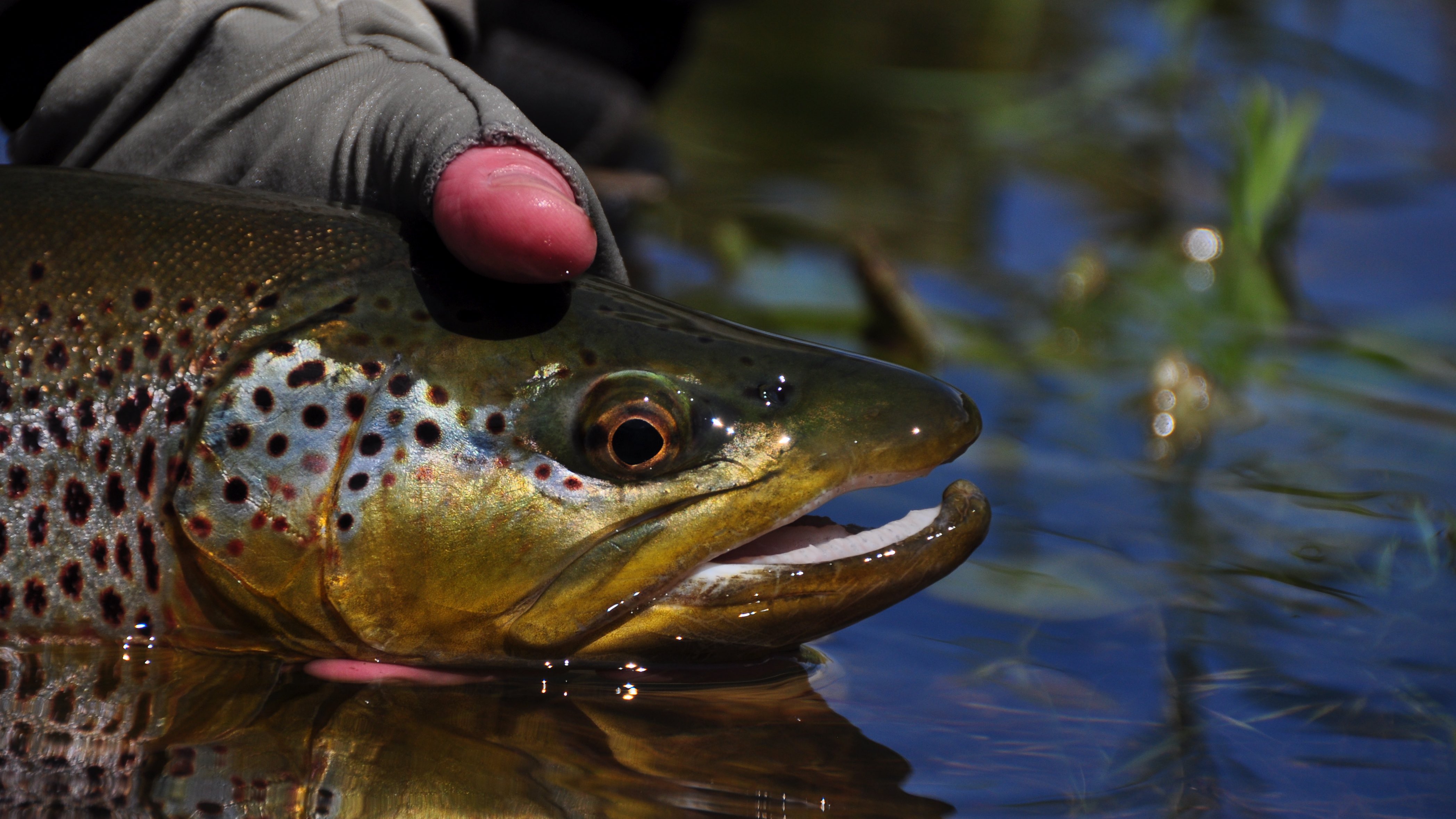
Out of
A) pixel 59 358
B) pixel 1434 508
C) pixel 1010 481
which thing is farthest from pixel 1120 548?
pixel 59 358

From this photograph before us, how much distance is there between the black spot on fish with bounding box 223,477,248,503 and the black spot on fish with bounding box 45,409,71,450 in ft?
0.93

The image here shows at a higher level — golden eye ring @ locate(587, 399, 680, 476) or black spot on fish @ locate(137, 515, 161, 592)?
golden eye ring @ locate(587, 399, 680, 476)

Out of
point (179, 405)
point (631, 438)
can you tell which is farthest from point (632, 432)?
point (179, 405)

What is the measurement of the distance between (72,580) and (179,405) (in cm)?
35

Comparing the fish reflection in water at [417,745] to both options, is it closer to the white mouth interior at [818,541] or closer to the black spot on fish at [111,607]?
the black spot on fish at [111,607]

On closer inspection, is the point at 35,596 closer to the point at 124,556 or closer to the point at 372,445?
the point at 124,556

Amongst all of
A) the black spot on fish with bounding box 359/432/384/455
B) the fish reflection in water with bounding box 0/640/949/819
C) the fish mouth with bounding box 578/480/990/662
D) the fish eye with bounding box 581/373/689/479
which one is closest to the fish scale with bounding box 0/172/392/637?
the fish reflection in water with bounding box 0/640/949/819

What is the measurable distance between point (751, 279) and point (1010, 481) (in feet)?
5.43

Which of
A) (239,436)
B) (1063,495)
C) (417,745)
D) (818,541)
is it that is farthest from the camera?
(1063,495)

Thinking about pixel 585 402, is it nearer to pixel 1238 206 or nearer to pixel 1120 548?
pixel 1120 548

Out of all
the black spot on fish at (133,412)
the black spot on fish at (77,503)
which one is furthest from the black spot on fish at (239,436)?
the black spot on fish at (77,503)

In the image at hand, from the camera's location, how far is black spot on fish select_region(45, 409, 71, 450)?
2.35 metres

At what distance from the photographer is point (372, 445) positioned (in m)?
2.31

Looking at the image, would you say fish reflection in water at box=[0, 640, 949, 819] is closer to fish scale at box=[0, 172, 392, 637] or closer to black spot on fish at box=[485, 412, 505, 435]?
fish scale at box=[0, 172, 392, 637]
